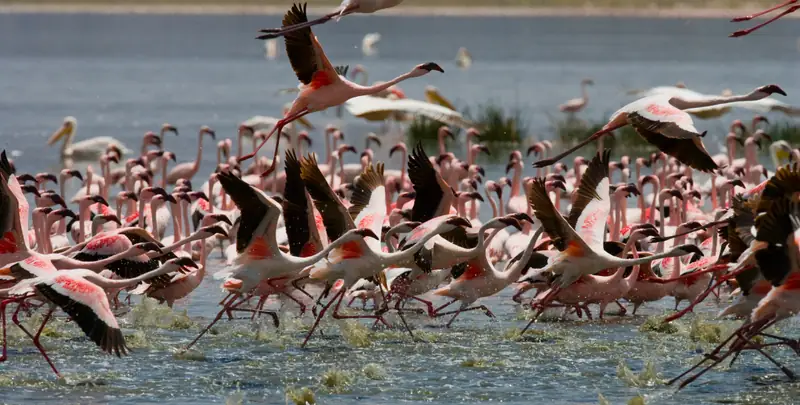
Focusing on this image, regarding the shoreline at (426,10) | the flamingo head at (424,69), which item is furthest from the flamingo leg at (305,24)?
the shoreline at (426,10)

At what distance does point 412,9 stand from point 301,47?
105 metres

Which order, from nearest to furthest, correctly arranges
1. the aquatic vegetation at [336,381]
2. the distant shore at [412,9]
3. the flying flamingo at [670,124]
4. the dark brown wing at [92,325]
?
the dark brown wing at [92,325]
the aquatic vegetation at [336,381]
the flying flamingo at [670,124]
the distant shore at [412,9]

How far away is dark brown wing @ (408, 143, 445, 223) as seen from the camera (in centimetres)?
1111

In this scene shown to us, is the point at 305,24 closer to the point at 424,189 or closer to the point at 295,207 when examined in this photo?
the point at 295,207

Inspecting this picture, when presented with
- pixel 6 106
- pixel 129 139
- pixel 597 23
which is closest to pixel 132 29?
pixel 597 23

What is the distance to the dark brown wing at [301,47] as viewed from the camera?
33.5 ft

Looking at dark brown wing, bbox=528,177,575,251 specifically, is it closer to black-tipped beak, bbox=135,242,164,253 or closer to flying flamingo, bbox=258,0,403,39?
flying flamingo, bbox=258,0,403,39

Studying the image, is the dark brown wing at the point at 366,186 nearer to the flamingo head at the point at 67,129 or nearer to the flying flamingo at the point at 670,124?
the flying flamingo at the point at 670,124

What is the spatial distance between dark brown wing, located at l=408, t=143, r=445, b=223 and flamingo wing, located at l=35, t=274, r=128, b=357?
9.72ft

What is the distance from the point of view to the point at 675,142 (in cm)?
970

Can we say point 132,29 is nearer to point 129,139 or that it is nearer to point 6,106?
point 6,106

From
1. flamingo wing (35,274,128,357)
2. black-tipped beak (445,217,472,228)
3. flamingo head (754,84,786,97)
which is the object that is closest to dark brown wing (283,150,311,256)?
black-tipped beak (445,217,472,228)

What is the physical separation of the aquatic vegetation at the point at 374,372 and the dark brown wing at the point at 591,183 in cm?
239

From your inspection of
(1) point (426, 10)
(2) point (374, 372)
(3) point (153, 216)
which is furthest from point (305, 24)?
(1) point (426, 10)
